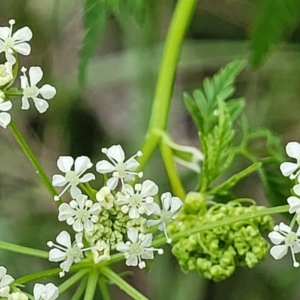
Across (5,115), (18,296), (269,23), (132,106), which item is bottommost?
(18,296)

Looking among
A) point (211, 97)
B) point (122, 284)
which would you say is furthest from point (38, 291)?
point (211, 97)

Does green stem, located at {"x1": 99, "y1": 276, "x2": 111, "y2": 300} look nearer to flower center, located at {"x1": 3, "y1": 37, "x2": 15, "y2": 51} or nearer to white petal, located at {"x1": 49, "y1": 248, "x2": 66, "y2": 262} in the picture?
white petal, located at {"x1": 49, "y1": 248, "x2": 66, "y2": 262}

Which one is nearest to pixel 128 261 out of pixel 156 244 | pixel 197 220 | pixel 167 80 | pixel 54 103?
pixel 156 244

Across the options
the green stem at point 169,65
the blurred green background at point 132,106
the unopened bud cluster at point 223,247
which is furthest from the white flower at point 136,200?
the blurred green background at point 132,106

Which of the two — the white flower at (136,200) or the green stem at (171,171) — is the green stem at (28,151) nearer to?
the white flower at (136,200)

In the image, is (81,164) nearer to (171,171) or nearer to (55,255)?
(55,255)

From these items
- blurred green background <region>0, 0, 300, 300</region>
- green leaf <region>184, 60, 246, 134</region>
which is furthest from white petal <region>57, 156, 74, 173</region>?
blurred green background <region>0, 0, 300, 300</region>
